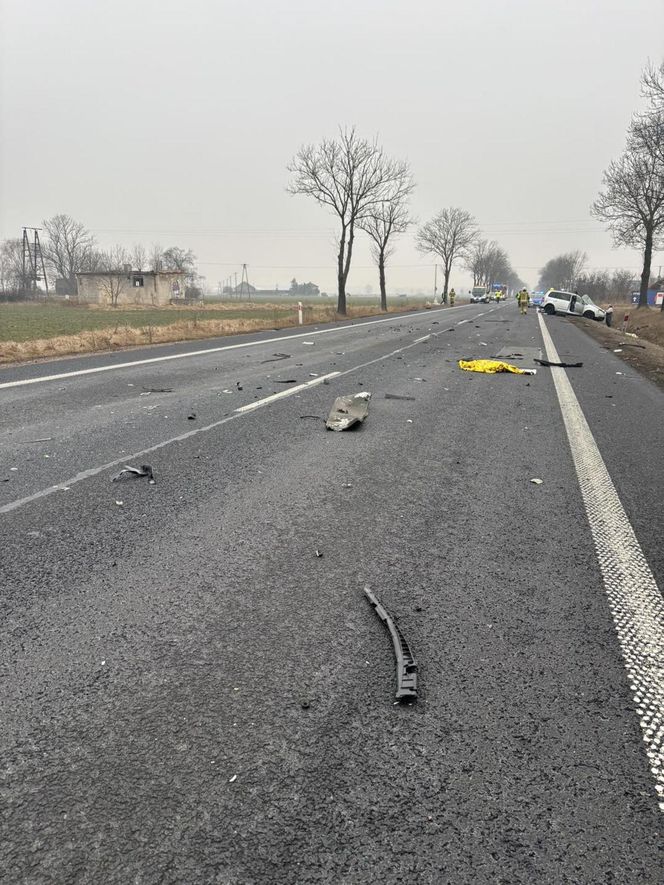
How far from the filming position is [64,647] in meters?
2.20

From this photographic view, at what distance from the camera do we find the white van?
109 feet

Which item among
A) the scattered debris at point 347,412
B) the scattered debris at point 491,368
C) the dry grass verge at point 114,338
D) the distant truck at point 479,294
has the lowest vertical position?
the scattered debris at point 347,412

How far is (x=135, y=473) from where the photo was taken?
172 inches

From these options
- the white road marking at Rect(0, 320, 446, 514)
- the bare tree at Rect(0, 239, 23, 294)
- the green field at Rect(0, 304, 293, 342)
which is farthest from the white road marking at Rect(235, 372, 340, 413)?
the bare tree at Rect(0, 239, 23, 294)

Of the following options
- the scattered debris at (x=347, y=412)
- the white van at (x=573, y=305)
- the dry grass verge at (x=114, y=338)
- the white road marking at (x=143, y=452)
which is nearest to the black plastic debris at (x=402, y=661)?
the white road marking at (x=143, y=452)

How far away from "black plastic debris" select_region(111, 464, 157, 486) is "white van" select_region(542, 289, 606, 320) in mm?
34173

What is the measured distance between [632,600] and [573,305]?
119 ft

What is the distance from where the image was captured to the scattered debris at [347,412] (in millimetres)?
6027

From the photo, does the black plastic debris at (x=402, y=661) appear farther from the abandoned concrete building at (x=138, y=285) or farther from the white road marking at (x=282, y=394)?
the abandoned concrete building at (x=138, y=285)

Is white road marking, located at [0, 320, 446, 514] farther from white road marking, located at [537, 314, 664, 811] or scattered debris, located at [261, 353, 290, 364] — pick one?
white road marking, located at [537, 314, 664, 811]

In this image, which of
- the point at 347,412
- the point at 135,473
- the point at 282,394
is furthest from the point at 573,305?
the point at 135,473

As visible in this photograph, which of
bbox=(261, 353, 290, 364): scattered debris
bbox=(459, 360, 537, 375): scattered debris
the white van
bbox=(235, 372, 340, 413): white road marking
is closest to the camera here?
bbox=(235, 372, 340, 413): white road marking

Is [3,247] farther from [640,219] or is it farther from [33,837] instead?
[33,837]

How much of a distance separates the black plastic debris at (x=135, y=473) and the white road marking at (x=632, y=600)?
10.5 feet
